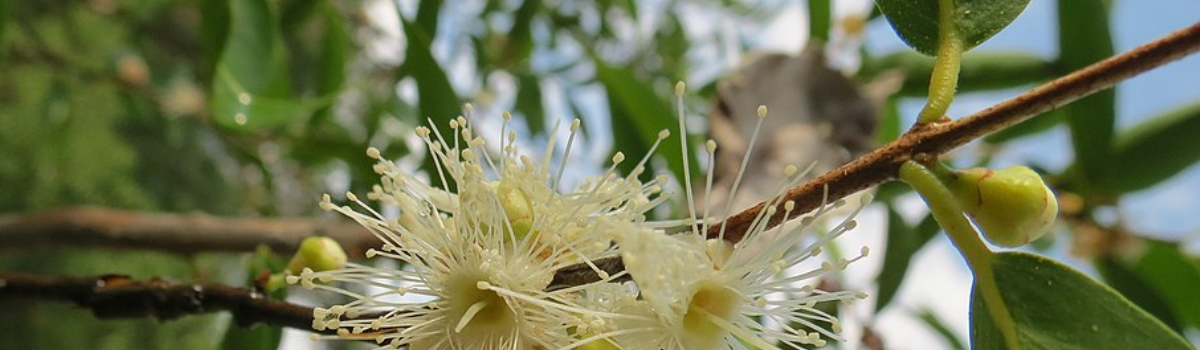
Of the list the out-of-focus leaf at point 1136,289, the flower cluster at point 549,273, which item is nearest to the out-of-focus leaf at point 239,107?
the flower cluster at point 549,273

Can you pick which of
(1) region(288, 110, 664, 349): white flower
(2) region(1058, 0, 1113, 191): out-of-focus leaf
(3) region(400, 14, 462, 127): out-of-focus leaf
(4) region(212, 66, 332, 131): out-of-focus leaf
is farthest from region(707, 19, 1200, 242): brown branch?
(2) region(1058, 0, 1113, 191): out-of-focus leaf

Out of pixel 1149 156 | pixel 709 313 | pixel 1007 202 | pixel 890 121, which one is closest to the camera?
pixel 1007 202

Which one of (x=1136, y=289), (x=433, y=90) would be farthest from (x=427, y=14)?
(x=1136, y=289)

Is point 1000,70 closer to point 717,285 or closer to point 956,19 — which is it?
point 956,19

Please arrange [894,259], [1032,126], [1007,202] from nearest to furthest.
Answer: [1007,202] → [894,259] → [1032,126]

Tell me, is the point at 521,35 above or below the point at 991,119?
above

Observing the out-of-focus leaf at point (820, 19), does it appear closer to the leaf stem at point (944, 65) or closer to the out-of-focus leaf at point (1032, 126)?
the out-of-focus leaf at point (1032, 126)

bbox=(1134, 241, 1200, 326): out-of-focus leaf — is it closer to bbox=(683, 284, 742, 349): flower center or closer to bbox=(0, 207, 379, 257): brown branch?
bbox=(683, 284, 742, 349): flower center
